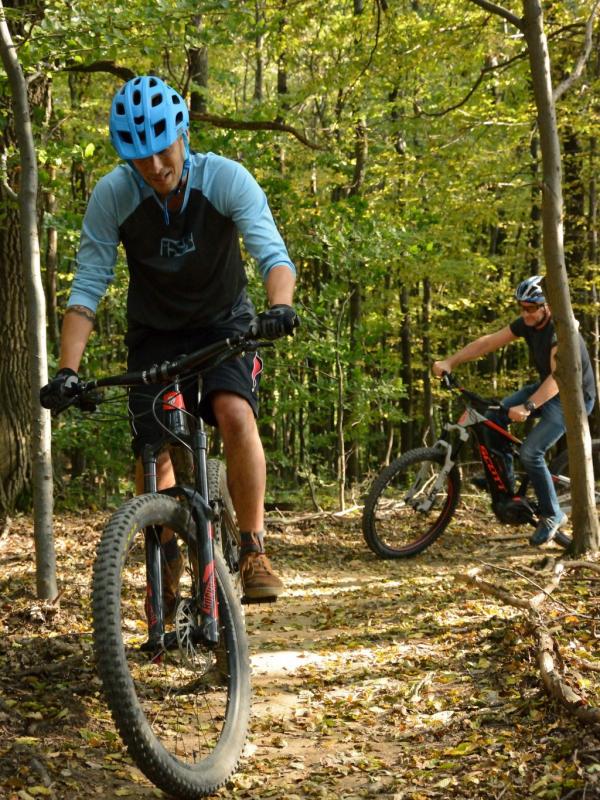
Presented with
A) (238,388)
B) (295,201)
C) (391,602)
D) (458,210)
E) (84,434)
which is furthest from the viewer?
(458,210)

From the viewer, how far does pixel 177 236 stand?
3.42m

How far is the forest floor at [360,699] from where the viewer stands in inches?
116

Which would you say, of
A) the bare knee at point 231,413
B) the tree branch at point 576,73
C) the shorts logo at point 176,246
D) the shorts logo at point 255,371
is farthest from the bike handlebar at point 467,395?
the shorts logo at point 176,246

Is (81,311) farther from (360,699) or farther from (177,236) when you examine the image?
(360,699)

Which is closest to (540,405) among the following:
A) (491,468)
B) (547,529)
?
(491,468)

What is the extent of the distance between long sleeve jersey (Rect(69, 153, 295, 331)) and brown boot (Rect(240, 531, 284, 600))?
3.14 feet

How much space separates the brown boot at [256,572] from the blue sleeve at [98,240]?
3.86 ft

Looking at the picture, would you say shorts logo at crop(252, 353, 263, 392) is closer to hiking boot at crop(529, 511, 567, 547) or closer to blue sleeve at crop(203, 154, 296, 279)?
blue sleeve at crop(203, 154, 296, 279)

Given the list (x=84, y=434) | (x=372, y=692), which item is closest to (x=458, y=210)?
(x=84, y=434)

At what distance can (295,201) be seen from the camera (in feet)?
30.8

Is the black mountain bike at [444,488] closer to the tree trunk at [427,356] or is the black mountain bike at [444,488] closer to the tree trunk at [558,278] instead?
the tree trunk at [558,278]

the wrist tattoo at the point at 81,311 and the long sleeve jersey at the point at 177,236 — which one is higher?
the long sleeve jersey at the point at 177,236

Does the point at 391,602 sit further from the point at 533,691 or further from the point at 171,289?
the point at 171,289

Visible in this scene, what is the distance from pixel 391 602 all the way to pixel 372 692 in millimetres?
1858
